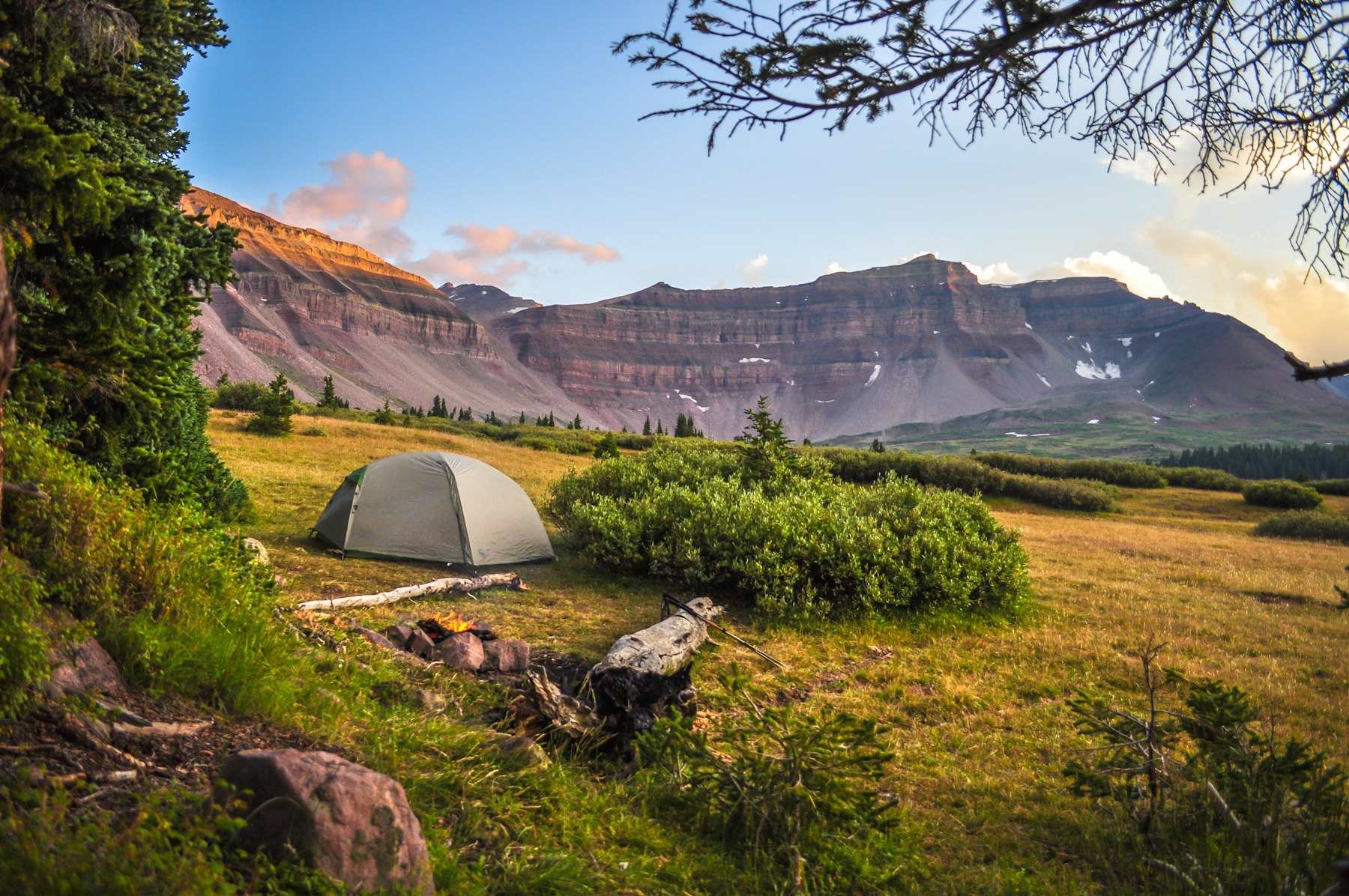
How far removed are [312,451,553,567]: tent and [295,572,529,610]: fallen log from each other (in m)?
0.92

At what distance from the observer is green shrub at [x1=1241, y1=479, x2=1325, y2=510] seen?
107ft

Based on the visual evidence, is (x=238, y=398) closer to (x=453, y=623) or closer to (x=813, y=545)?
(x=453, y=623)

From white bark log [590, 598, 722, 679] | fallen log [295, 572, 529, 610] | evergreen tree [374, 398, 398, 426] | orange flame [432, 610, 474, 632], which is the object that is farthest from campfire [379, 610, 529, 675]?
evergreen tree [374, 398, 398, 426]

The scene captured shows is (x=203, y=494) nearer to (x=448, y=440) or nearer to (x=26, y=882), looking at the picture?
Answer: (x=26, y=882)

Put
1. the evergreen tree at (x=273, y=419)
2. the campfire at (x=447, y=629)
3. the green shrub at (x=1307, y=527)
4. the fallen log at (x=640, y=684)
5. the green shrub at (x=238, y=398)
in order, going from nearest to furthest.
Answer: the fallen log at (x=640, y=684), the campfire at (x=447, y=629), the green shrub at (x=1307, y=527), the evergreen tree at (x=273, y=419), the green shrub at (x=238, y=398)

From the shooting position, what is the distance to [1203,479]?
40500 millimetres

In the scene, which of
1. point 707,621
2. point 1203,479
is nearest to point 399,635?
point 707,621

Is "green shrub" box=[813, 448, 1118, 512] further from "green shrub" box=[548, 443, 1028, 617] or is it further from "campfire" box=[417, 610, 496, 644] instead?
"campfire" box=[417, 610, 496, 644]

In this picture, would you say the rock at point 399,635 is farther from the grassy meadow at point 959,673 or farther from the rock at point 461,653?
the grassy meadow at point 959,673

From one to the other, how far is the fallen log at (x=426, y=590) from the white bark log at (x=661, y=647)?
3.72m

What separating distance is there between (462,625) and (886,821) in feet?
18.1

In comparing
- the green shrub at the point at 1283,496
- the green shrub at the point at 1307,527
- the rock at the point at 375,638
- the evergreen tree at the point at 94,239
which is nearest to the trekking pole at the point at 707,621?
the rock at the point at 375,638

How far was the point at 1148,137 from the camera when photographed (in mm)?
4480

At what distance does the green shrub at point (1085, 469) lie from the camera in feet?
134
